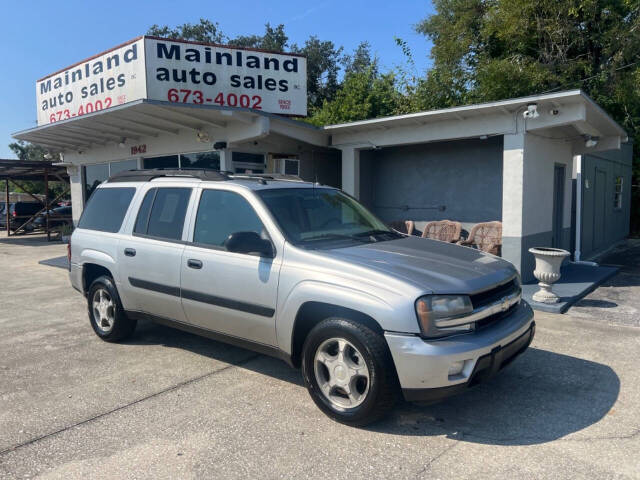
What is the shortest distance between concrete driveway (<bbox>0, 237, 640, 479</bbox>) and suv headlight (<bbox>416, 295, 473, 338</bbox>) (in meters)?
0.78

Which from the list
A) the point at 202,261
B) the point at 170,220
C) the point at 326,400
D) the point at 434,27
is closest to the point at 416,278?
the point at 326,400

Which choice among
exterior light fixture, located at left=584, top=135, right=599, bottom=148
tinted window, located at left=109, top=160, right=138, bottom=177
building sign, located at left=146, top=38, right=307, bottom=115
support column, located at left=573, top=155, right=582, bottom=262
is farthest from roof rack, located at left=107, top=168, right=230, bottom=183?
support column, located at left=573, top=155, right=582, bottom=262

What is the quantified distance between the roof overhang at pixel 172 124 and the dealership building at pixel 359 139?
1.2 inches

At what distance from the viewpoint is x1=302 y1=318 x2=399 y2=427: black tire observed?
11.1 feet

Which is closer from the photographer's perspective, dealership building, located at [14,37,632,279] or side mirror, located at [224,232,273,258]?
side mirror, located at [224,232,273,258]

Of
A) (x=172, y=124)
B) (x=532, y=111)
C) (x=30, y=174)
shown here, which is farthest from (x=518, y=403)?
(x=30, y=174)

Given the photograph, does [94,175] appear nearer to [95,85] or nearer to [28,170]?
[95,85]

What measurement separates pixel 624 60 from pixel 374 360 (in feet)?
61.3

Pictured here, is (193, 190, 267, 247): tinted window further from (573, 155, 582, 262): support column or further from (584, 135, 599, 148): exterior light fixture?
(573, 155, 582, 262): support column

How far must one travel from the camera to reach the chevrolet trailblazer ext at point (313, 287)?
3.37m

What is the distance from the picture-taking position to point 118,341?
18.5 feet

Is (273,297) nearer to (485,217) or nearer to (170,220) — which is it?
(170,220)

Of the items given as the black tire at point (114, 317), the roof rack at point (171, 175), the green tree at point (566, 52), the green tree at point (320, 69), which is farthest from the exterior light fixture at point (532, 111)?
the green tree at point (320, 69)

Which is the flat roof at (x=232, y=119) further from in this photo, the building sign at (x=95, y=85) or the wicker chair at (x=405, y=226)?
the wicker chair at (x=405, y=226)
